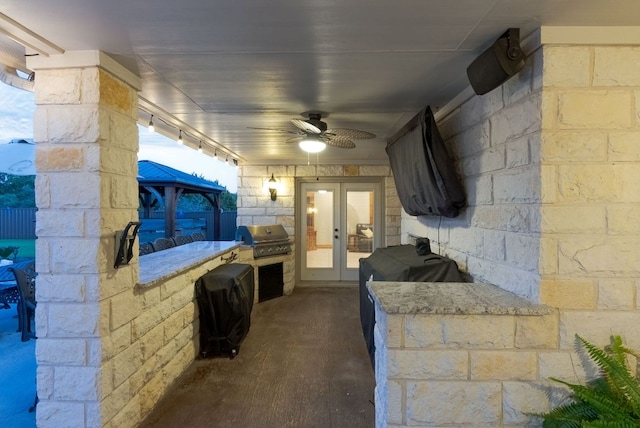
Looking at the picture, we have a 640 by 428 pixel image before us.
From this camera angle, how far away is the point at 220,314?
305 cm

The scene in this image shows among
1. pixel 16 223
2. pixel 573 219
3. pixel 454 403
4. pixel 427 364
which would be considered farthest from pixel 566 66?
pixel 16 223

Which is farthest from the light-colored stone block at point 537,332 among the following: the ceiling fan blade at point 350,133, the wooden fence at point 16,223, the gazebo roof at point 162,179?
the wooden fence at point 16,223

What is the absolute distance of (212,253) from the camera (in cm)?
350

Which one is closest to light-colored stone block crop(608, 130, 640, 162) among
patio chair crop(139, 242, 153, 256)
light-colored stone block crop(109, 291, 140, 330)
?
light-colored stone block crop(109, 291, 140, 330)

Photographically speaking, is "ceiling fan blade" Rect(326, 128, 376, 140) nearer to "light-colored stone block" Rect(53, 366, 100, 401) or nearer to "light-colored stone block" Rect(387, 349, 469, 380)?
"light-colored stone block" Rect(387, 349, 469, 380)

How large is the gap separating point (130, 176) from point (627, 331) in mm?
2739

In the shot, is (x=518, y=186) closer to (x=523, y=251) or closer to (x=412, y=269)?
(x=523, y=251)

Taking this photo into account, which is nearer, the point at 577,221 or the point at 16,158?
the point at 577,221

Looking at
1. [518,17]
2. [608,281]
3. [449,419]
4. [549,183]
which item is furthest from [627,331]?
A: [518,17]

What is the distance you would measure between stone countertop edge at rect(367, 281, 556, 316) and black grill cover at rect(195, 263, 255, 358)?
179cm

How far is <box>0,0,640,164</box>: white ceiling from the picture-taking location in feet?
4.12

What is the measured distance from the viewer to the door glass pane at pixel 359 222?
588 centimetres

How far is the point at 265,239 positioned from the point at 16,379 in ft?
10.2

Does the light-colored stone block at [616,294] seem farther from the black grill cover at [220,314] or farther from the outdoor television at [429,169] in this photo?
the black grill cover at [220,314]
